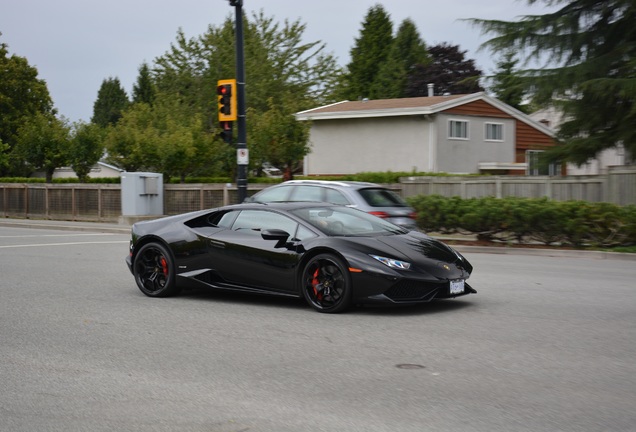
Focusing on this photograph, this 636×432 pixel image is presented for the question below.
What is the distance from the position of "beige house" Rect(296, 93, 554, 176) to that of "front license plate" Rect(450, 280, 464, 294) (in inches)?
1190

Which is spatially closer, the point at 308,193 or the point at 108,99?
the point at 308,193

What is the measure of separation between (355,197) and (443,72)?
58801 mm

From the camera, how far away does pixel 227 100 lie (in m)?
21.2

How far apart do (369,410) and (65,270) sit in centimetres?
998

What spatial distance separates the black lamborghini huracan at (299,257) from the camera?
9102 mm

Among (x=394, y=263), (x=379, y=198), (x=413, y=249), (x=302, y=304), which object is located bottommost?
(x=302, y=304)

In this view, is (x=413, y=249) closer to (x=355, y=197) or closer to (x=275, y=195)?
(x=355, y=197)

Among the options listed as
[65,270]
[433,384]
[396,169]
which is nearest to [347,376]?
[433,384]

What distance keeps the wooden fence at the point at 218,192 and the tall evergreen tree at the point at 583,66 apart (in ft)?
11.8

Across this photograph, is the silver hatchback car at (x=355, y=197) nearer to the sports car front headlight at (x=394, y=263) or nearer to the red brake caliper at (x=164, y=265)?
the red brake caliper at (x=164, y=265)

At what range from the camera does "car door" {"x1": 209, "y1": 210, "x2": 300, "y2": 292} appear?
9742 millimetres

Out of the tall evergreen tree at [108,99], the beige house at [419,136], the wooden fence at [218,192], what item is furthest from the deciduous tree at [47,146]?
the tall evergreen tree at [108,99]

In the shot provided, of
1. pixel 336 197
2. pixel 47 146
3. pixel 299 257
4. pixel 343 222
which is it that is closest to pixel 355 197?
pixel 336 197

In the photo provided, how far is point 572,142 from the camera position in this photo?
2700 centimetres
